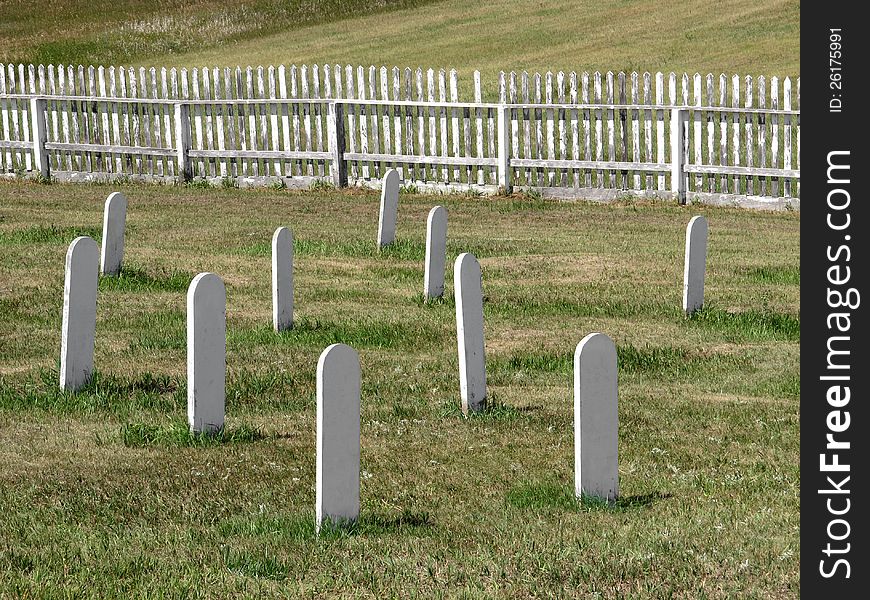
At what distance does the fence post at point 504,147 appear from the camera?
76.4ft

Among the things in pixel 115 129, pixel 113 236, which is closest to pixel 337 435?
pixel 113 236

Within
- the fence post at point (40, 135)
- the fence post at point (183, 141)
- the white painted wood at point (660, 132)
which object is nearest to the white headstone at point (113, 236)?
the white painted wood at point (660, 132)

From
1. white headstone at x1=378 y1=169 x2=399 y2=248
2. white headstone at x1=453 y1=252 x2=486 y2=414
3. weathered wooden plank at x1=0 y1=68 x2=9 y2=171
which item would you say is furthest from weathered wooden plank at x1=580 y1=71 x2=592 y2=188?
white headstone at x1=453 y1=252 x2=486 y2=414

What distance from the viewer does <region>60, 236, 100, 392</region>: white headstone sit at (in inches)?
415

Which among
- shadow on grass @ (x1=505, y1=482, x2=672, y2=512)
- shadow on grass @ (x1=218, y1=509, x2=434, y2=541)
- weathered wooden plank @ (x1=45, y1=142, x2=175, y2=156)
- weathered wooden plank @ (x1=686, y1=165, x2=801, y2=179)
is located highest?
weathered wooden plank @ (x1=45, y1=142, x2=175, y2=156)

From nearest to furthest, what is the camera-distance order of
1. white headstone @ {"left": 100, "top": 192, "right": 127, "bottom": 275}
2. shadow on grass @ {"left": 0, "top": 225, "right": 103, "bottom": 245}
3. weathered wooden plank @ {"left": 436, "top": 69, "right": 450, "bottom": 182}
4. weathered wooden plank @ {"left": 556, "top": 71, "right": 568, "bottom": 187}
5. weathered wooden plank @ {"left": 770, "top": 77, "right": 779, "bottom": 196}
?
white headstone @ {"left": 100, "top": 192, "right": 127, "bottom": 275}, shadow on grass @ {"left": 0, "top": 225, "right": 103, "bottom": 245}, weathered wooden plank @ {"left": 770, "top": 77, "right": 779, "bottom": 196}, weathered wooden plank @ {"left": 556, "top": 71, "right": 568, "bottom": 187}, weathered wooden plank @ {"left": 436, "top": 69, "right": 450, "bottom": 182}

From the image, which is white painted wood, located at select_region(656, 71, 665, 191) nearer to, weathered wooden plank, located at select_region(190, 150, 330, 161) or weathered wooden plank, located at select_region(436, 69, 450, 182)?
weathered wooden plank, located at select_region(436, 69, 450, 182)

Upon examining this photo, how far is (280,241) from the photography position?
1266 cm

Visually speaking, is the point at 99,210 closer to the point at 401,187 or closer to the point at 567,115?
the point at 401,187

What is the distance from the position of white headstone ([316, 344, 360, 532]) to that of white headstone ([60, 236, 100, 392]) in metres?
3.60

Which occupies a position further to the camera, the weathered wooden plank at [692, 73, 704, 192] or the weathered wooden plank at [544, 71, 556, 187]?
the weathered wooden plank at [544, 71, 556, 187]

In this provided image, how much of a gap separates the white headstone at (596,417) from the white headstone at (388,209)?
938 cm

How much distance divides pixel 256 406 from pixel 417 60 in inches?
1603

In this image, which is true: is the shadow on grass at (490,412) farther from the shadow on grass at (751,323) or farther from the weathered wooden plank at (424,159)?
the weathered wooden plank at (424,159)
